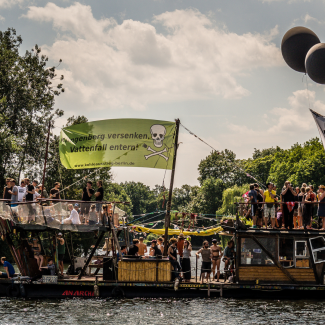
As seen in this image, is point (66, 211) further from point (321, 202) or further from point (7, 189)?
point (321, 202)

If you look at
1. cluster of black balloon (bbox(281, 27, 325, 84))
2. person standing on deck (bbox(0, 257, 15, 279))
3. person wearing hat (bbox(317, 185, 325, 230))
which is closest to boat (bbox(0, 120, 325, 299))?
person standing on deck (bbox(0, 257, 15, 279))

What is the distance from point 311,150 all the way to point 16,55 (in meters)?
45.0

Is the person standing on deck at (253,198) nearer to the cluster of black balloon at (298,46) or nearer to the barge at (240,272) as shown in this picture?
the barge at (240,272)

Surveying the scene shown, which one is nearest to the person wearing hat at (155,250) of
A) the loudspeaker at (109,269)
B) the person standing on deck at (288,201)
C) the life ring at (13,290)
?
the loudspeaker at (109,269)

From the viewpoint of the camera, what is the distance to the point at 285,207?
22.2 meters

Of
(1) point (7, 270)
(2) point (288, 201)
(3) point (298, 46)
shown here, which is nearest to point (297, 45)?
(3) point (298, 46)

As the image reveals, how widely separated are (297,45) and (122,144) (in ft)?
29.4

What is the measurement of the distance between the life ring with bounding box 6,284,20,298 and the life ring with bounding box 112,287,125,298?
14.6 feet

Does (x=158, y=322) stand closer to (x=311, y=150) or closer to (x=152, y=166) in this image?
(x=152, y=166)

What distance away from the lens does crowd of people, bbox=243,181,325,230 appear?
2186cm

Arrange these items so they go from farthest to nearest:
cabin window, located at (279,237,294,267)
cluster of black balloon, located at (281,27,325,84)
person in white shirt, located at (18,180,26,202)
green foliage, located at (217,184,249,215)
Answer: green foliage, located at (217,184,249,215), person in white shirt, located at (18,180,26,202), cabin window, located at (279,237,294,267), cluster of black balloon, located at (281,27,325,84)

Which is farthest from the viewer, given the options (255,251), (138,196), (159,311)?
(138,196)

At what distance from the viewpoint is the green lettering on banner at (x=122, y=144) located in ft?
78.0

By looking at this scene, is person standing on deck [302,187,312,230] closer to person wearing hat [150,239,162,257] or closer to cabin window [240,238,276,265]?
cabin window [240,238,276,265]
